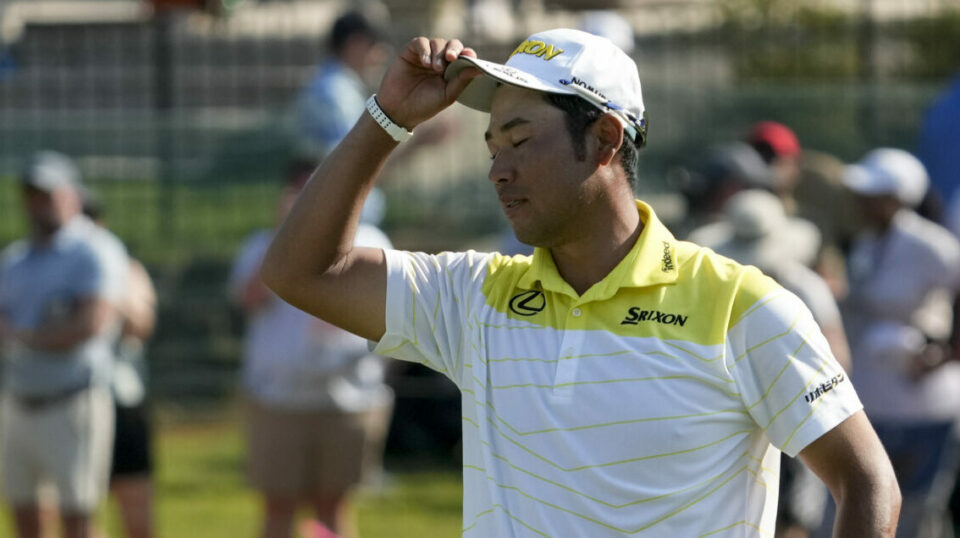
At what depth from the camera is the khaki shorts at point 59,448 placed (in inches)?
318

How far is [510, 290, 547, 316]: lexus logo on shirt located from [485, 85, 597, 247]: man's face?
0.12 m

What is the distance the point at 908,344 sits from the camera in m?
7.38

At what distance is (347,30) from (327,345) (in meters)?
1.89

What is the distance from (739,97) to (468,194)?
1822 millimetres

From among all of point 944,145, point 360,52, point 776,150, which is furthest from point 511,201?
point 944,145

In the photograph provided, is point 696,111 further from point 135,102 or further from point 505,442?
point 505,442

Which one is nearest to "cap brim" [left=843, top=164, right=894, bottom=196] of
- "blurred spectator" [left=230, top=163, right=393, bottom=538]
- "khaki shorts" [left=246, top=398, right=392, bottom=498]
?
"blurred spectator" [left=230, top=163, right=393, bottom=538]

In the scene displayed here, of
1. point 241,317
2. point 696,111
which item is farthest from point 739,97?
point 241,317

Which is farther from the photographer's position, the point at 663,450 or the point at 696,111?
the point at 696,111

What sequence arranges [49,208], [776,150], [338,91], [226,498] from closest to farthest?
[776,150] → [49,208] → [338,91] → [226,498]

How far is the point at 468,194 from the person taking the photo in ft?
34.2

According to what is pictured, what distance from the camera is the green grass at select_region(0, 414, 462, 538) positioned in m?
9.45

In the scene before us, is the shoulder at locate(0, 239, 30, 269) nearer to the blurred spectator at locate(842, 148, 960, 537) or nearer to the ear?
the blurred spectator at locate(842, 148, 960, 537)

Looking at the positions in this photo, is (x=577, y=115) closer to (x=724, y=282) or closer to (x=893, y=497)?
(x=724, y=282)
